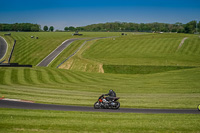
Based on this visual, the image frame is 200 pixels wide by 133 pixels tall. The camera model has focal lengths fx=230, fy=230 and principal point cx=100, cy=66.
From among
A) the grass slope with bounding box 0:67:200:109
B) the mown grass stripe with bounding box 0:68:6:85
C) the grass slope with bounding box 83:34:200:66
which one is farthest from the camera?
the grass slope with bounding box 83:34:200:66

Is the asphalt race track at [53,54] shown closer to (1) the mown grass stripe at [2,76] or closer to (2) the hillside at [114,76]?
(2) the hillside at [114,76]

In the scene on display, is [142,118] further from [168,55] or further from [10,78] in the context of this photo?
[168,55]

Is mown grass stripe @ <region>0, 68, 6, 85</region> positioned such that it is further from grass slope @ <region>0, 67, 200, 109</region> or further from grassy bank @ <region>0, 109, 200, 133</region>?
grassy bank @ <region>0, 109, 200, 133</region>

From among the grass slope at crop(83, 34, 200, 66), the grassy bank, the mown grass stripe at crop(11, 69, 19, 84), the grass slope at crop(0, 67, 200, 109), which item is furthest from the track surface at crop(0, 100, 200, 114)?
the grass slope at crop(83, 34, 200, 66)

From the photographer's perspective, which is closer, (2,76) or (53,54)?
(2,76)

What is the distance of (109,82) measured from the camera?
4647cm

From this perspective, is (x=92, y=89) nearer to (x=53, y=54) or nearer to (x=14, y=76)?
(x=14, y=76)

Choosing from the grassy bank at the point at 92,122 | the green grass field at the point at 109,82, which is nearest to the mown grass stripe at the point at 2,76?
the green grass field at the point at 109,82

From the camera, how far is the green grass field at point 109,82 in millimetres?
17609

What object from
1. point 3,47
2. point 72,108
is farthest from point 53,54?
point 72,108

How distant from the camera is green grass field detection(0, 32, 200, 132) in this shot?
1761 cm

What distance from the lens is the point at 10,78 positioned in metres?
45.5

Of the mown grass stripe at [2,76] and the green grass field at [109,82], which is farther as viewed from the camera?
the mown grass stripe at [2,76]

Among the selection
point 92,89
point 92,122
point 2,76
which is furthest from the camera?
point 2,76
